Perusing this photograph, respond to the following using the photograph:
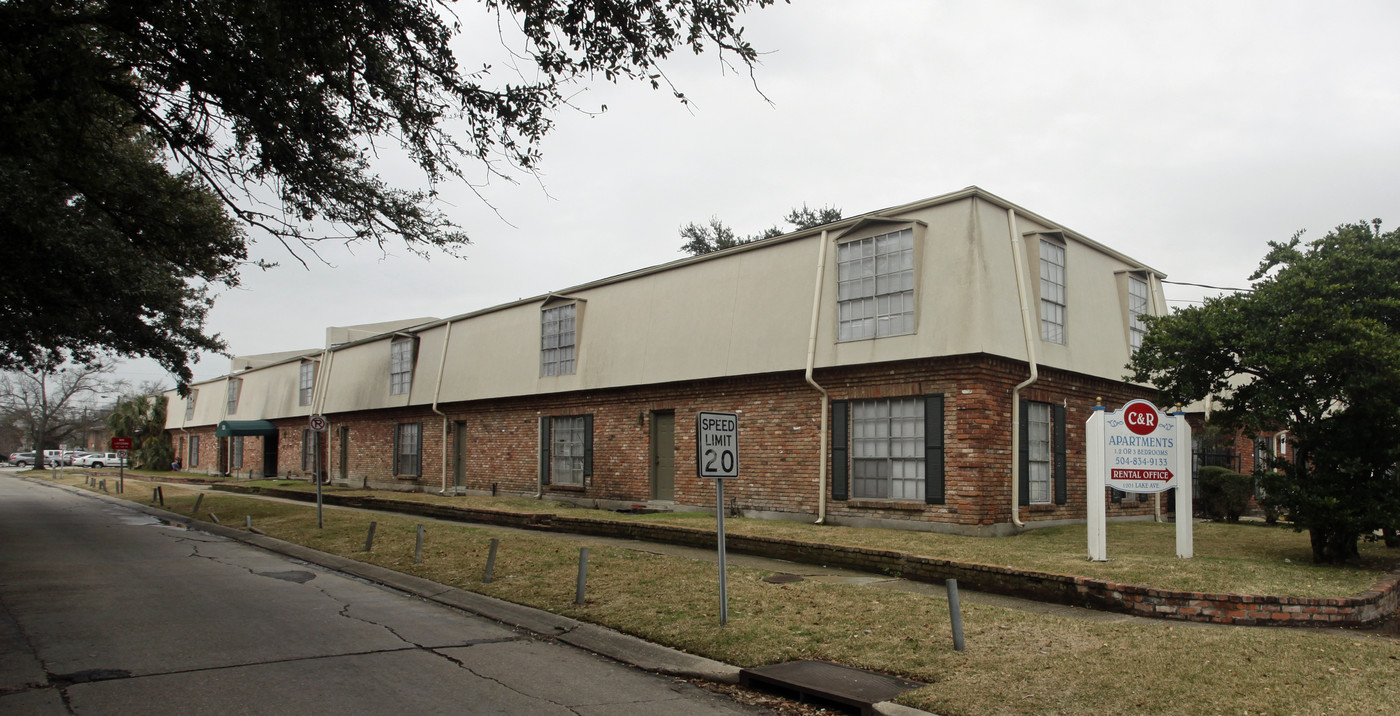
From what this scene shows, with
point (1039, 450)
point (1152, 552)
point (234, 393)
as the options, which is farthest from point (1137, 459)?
point (234, 393)

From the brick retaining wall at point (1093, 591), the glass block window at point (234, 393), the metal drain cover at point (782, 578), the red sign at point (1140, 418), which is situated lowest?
the metal drain cover at point (782, 578)

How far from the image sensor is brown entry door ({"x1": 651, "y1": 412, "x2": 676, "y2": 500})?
65.9 feet

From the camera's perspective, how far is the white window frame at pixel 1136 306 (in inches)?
736

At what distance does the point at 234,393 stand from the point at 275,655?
4266cm

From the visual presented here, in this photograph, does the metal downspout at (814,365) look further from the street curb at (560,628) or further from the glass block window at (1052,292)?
the street curb at (560,628)

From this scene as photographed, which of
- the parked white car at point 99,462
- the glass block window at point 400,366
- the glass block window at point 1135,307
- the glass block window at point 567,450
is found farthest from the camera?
the parked white car at point 99,462

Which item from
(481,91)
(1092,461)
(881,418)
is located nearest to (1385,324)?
(1092,461)

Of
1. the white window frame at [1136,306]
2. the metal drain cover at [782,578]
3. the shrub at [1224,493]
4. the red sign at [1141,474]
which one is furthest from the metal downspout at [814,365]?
the shrub at [1224,493]

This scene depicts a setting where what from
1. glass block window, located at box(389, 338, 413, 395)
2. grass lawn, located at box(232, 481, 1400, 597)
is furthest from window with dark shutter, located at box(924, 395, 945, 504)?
glass block window, located at box(389, 338, 413, 395)

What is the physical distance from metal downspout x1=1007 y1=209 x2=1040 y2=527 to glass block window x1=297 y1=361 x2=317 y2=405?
29747 millimetres

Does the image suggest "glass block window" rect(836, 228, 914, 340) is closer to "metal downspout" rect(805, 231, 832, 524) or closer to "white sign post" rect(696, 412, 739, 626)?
"metal downspout" rect(805, 231, 832, 524)

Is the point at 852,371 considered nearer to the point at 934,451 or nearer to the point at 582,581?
the point at 934,451

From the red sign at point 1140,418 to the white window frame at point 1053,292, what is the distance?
15.4ft

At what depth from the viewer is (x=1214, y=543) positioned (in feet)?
45.1
